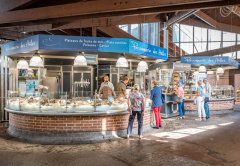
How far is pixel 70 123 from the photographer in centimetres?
569

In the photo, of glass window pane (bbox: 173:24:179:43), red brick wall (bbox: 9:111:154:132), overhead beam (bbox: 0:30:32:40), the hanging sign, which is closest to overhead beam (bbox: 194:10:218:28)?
the hanging sign

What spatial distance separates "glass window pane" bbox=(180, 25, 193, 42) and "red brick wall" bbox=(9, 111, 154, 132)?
16366 mm

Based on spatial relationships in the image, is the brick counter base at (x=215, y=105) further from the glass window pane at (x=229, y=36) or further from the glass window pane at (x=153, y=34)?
the glass window pane at (x=153, y=34)

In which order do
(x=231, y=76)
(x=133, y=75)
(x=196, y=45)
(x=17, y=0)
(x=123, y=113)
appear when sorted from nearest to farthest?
(x=123, y=113) < (x=17, y=0) < (x=133, y=75) < (x=231, y=76) < (x=196, y=45)

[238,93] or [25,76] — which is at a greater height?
[25,76]

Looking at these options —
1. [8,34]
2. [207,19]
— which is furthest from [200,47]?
[8,34]

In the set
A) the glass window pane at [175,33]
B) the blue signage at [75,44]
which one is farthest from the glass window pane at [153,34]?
the blue signage at [75,44]

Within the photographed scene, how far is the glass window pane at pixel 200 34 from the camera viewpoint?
19422 mm

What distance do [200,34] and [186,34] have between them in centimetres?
133

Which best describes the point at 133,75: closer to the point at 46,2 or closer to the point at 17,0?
the point at 46,2

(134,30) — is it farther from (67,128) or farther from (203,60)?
(67,128)

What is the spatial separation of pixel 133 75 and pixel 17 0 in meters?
7.45

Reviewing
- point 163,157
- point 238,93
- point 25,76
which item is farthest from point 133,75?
point 238,93

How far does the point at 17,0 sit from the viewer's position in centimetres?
723
